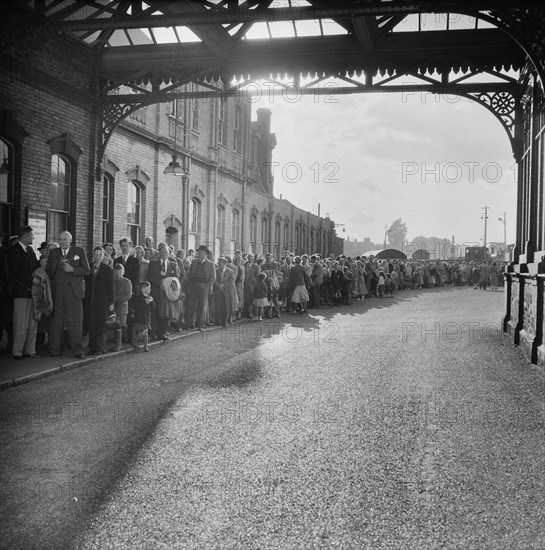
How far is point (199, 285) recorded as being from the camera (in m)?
14.0

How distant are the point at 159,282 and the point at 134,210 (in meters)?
6.75

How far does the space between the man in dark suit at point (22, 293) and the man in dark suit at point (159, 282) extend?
2.87 metres

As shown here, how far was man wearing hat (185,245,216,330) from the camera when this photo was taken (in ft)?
46.1

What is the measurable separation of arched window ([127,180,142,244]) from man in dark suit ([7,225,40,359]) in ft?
27.1

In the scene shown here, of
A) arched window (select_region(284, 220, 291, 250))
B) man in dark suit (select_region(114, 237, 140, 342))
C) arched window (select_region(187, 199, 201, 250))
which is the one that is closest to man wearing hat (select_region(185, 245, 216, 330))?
man in dark suit (select_region(114, 237, 140, 342))

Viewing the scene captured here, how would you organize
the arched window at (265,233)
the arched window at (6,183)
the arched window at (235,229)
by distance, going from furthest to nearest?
the arched window at (265,233), the arched window at (235,229), the arched window at (6,183)

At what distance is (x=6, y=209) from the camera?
39.3 feet

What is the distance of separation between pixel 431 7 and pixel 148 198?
1176 cm

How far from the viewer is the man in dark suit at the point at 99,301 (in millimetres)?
10258

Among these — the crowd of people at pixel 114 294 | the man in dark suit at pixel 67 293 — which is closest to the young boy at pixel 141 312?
the crowd of people at pixel 114 294

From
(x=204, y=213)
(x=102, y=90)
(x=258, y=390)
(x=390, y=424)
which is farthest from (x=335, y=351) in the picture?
(x=204, y=213)

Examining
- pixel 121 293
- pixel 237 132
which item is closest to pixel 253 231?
pixel 237 132

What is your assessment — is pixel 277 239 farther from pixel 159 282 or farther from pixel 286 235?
pixel 159 282

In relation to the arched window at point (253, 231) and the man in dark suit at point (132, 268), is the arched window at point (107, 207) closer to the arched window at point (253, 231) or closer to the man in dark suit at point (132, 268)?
the man in dark suit at point (132, 268)
